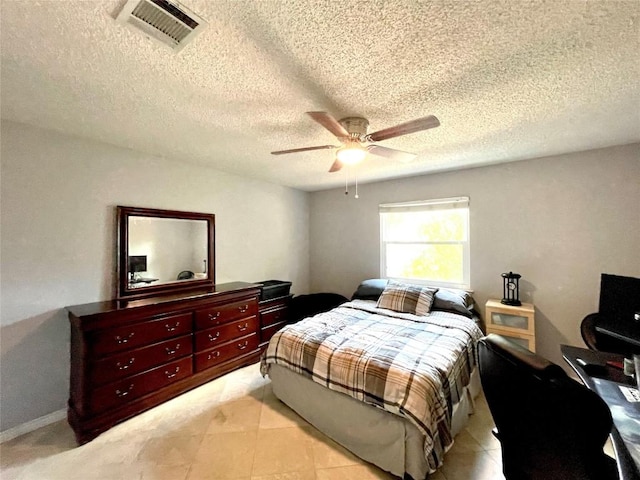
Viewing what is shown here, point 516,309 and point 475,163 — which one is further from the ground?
point 475,163

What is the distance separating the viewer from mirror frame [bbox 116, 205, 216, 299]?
2576mm

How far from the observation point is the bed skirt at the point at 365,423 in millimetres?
1581

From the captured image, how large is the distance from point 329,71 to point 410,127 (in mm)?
573

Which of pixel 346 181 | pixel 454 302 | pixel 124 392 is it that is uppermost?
pixel 346 181

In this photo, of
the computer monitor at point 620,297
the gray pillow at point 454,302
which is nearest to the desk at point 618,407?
the computer monitor at point 620,297

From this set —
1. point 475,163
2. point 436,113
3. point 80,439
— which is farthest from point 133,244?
point 475,163

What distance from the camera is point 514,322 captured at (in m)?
2.79

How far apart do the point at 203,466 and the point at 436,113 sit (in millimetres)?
2934

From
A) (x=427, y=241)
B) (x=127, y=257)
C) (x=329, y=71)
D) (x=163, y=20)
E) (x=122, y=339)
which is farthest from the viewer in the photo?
(x=427, y=241)

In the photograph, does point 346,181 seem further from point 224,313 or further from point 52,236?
point 52,236

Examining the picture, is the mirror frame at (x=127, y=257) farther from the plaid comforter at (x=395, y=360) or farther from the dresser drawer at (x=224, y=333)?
the plaid comforter at (x=395, y=360)

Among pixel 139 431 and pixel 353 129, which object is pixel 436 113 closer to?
pixel 353 129

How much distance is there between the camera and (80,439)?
1.93 m

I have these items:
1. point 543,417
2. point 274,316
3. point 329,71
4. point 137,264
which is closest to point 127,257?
point 137,264
